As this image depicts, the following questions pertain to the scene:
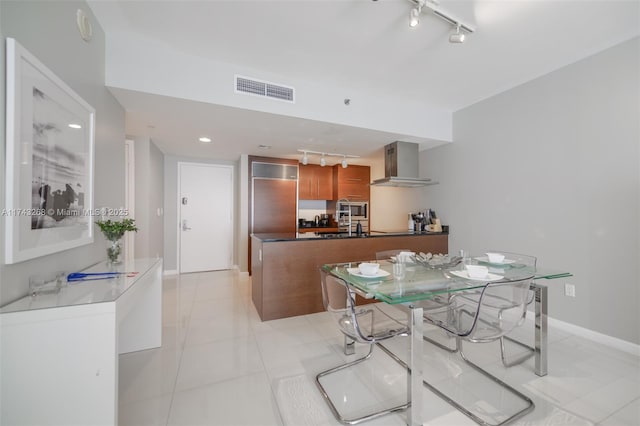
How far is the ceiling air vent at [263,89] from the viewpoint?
2.53 metres

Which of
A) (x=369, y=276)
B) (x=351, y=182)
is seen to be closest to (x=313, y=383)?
(x=369, y=276)

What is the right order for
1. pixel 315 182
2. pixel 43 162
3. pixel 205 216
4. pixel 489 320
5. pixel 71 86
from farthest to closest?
pixel 315 182 < pixel 205 216 < pixel 489 320 < pixel 71 86 < pixel 43 162

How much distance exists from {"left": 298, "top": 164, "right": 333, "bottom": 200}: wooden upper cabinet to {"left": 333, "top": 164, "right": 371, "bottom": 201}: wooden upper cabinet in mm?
139

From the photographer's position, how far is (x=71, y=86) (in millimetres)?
1562

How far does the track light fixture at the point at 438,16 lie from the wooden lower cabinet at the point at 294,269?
2248 mm

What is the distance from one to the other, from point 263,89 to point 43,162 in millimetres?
1903

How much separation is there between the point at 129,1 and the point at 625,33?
3.98 m

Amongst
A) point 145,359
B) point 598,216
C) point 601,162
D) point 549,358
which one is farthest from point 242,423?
point 601,162

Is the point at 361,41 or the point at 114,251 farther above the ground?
the point at 361,41

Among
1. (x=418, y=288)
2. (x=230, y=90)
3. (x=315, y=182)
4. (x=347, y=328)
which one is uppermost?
(x=230, y=90)

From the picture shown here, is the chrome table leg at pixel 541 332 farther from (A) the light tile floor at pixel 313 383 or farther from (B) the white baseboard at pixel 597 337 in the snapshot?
(B) the white baseboard at pixel 597 337

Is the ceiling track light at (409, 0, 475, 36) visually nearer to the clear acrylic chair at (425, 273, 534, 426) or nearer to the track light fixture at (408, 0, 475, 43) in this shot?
A: the track light fixture at (408, 0, 475, 43)

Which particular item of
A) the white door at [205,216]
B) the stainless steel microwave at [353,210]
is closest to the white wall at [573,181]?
the stainless steel microwave at [353,210]

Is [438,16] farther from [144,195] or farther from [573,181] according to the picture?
[144,195]
